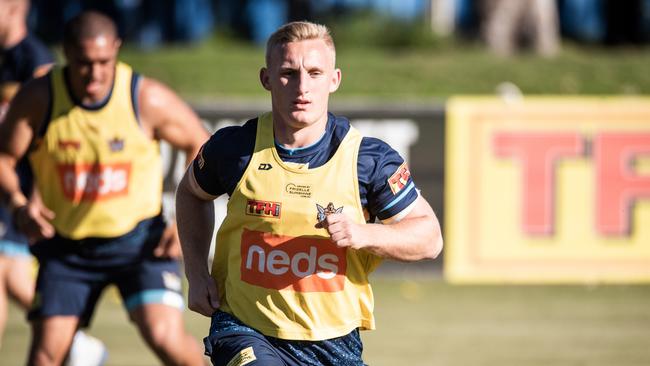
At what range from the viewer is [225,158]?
15.8 feet

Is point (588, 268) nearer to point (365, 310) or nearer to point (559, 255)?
point (559, 255)

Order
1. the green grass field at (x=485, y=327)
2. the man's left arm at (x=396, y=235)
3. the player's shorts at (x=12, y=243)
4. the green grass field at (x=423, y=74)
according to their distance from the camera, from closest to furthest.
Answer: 1. the man's left arm at (x=396, y=235)
2. the player's shorts at (x=12, y=243)
3. the green grass field at (x=485, y=327)
4. the green grass field at (x=423, y=74)

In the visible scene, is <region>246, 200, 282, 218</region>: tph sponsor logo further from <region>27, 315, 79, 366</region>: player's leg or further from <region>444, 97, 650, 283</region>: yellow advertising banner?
<region>444, 97, 650, 283</region>: yellow advertising banner

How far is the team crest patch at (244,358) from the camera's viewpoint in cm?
463

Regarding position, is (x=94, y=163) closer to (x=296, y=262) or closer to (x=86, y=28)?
(x=86, y=28)

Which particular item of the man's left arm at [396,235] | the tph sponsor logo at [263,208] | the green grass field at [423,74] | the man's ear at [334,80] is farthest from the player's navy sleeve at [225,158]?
the green grass field at [423,74]

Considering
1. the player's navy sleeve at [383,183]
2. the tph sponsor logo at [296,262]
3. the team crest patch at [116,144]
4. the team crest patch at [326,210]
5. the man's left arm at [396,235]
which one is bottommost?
the tph sponsor logo at [296,262]

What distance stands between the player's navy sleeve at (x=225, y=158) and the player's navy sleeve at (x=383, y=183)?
0.46 meters

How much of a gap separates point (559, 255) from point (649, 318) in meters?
1.85

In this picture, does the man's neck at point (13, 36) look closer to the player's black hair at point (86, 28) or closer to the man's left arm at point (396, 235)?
the player's black hair at point (86, 28)

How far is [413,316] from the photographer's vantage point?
10211 mm

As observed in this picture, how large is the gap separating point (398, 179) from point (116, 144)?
2.37 metres

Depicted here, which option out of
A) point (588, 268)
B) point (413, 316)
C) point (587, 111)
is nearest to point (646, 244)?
point (588, 268)

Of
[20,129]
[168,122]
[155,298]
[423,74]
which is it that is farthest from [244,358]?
[423,74]
